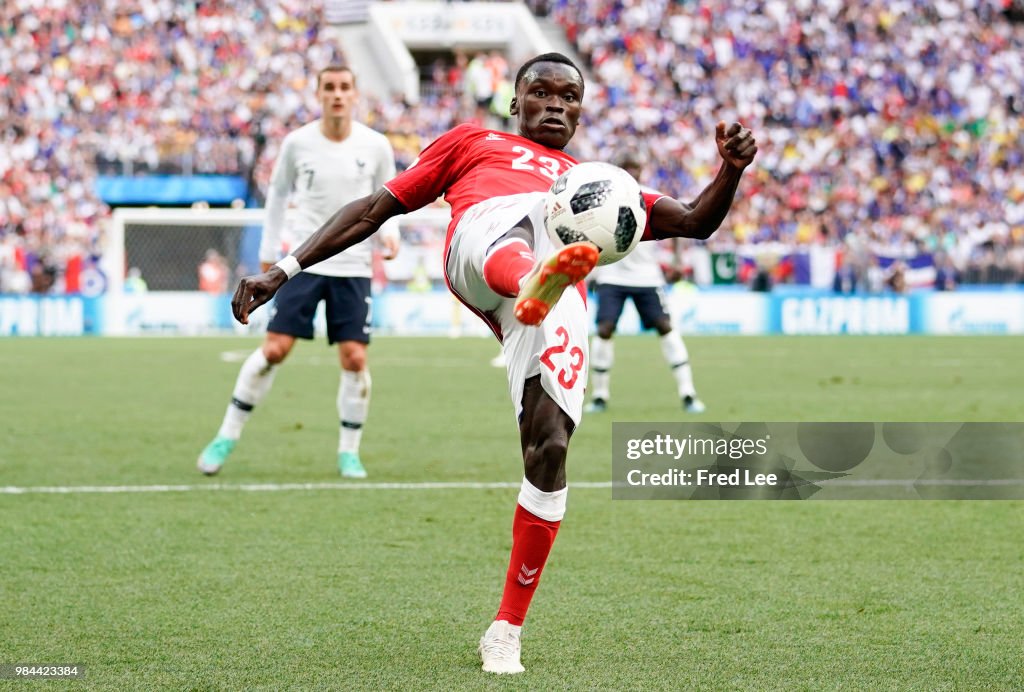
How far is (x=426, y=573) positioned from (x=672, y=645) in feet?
4.66

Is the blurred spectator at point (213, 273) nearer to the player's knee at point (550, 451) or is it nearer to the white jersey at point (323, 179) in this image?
the white jersey at point (323, 179)

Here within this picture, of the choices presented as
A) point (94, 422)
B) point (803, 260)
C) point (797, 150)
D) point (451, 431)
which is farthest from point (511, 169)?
point (797, 150)

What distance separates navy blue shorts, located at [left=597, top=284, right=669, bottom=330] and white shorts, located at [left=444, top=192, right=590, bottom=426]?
8.06 meters

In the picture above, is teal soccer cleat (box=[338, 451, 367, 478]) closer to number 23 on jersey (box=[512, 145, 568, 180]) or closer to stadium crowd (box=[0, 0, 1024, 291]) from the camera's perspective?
number 23 on jersey (box=[512, 145, 568, 180])

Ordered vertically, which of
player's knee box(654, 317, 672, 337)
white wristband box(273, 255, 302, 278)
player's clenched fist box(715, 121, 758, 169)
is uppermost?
player's clenched fist box(715, 121, 758, 169)

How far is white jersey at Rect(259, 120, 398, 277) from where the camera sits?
8.31 metres

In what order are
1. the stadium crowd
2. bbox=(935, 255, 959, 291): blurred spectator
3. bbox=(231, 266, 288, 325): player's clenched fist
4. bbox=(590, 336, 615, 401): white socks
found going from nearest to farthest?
bbox=(231, 266, 288, 325): player's clenched fist, bbox=(590, 336, 615, 401): white socks, bbox=(935, 255, 959, 291): blurred spectator, the stadium crowd

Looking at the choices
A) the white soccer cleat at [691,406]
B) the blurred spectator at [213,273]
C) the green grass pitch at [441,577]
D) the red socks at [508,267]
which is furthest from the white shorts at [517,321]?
the blurred spectator at [213,273]

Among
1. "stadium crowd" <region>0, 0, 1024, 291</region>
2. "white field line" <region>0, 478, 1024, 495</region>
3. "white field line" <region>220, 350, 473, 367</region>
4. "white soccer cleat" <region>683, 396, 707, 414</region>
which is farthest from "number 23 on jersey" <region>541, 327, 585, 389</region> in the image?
"stadium crowd" <region>0, 0, 1024, 291</region>

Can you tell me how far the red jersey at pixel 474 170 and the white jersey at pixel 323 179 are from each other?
356cm

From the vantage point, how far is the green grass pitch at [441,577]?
419cm

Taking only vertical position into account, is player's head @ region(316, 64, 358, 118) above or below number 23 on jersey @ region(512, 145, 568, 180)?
above

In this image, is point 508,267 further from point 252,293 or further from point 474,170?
point 252,293

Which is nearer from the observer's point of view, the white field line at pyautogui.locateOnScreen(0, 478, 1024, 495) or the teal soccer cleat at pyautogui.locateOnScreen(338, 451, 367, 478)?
the white field line at pyautogui.locateOnScreen(0, 478, 1024, 495)
